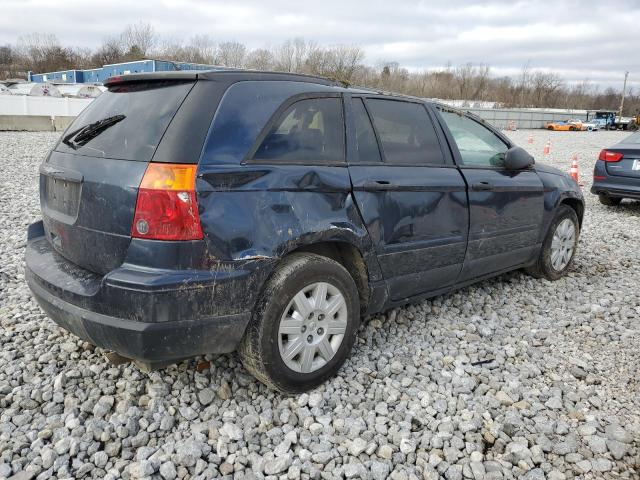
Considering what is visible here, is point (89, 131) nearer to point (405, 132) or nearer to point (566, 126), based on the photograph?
point (405, 132)

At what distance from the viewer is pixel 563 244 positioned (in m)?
5.14

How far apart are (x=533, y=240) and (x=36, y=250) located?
3896 millimetres

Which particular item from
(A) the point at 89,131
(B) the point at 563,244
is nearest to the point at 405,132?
(A) the point at 89,131

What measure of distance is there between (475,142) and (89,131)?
2816mm

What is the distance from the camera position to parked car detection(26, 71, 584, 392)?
241 cm

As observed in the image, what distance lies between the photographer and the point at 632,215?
884cm

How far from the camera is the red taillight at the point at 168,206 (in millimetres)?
2375

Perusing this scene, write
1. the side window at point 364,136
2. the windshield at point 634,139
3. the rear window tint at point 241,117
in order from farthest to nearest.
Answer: the windshield at point 634,139 → the side window at point 364,136 → the rear window tint at point 241,117

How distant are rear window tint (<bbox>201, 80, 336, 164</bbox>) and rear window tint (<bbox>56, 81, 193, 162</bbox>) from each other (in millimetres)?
235

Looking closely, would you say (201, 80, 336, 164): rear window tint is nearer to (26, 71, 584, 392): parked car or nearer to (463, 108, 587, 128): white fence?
(26, 71, 584, 392): parked car

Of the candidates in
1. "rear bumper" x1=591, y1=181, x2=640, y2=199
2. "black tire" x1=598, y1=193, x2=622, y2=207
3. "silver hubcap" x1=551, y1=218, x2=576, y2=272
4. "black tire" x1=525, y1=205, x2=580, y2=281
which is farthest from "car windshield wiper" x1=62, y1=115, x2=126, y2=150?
"black tire" x1=598, y1=193, x2=622, y2=207

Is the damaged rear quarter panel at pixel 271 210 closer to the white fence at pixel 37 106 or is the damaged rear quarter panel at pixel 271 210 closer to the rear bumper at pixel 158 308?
the rear bumper at pixel 158 308

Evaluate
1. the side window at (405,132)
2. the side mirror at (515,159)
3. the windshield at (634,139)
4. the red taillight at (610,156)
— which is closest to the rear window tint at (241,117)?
the side window at (405,132)

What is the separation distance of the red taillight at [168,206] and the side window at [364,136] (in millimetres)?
1155
